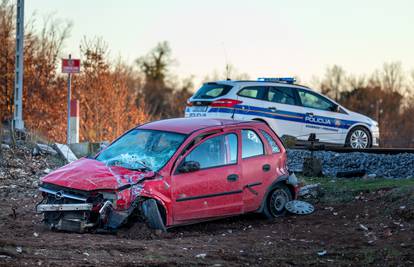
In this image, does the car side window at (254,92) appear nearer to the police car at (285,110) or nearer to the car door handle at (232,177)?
the police car at (285,110)

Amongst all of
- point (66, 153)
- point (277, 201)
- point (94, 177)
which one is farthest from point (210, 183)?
point (66, 153)

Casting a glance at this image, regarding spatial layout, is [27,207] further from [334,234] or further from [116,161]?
[334,234]

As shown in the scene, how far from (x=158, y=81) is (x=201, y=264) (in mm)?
64193

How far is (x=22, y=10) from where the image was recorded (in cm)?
2188

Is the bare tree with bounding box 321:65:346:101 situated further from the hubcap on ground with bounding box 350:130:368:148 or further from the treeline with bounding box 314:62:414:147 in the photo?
the hubcap on ground with bounding box 350:130:368:148

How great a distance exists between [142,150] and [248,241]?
2151 mm

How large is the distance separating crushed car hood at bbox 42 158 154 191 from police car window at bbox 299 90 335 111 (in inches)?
411

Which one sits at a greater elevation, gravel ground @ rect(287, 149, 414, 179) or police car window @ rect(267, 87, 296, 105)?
police car window @ rect(267, 87, 296, 105)

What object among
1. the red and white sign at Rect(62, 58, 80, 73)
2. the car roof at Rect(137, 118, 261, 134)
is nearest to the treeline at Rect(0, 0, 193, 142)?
the red and white sign at Rect(62, 58, 80, 73)

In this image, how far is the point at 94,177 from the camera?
10727mm

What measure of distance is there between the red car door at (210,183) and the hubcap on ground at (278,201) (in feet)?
2.59

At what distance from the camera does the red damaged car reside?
10547 mm

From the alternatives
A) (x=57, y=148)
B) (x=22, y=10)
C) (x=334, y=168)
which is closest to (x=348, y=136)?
(x=334, y=168)

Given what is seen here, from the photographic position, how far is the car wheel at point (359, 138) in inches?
842
